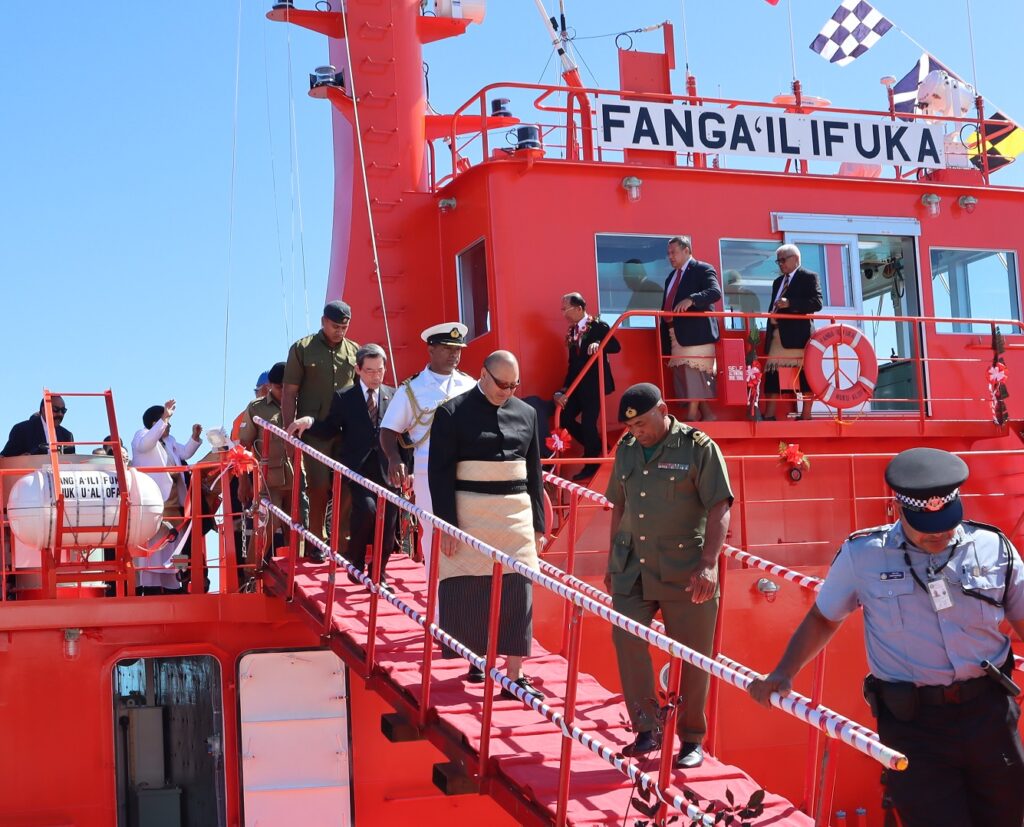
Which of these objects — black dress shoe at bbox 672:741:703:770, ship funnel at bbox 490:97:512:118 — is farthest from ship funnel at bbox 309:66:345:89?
black dress shoe at bbox 672:741:703:770

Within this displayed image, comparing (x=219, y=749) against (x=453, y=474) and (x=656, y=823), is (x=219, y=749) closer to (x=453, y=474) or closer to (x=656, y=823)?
(x=453, y=474)

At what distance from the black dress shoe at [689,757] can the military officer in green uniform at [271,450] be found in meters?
4.47

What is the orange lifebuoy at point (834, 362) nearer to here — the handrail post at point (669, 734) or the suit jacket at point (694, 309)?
the suit jacket at point (694, 309)

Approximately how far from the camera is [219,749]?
30.5ft

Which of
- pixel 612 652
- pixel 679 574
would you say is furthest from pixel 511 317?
pixel 679 574

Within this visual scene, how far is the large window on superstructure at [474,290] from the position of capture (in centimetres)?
1200

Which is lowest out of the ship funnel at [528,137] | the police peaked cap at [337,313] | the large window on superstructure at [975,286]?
the police peaked cap at [337,313]

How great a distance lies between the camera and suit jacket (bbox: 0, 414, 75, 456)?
35.1ft

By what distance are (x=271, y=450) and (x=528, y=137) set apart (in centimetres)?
371

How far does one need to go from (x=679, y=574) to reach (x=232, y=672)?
433 centimetres

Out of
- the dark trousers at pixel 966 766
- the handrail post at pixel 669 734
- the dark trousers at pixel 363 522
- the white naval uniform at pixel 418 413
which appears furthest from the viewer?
the dark trousers at pixel 363 522

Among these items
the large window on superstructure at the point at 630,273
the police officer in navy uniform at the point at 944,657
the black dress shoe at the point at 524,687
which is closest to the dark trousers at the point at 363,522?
the black dress shoe at the point at 524,687

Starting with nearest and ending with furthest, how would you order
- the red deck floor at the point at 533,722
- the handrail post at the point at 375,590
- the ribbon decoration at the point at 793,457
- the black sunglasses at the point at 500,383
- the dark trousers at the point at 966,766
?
the dark trousers at the point at 966,766, the red deck floor at the point at 533,722, the black sunglasses at the point at 500,383, the handrail post at the point at 375,590, the ribbon decoration at the point at 793,457

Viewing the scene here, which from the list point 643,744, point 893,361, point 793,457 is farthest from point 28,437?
point 893,361
